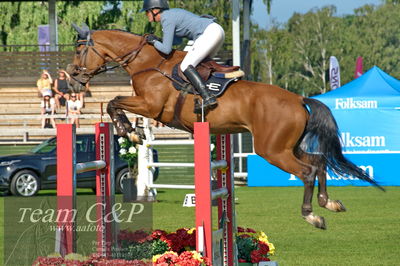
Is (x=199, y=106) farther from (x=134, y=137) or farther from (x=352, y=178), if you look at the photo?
(x=352, y=178)

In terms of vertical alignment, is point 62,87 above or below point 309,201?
above

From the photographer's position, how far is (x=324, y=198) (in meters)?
7.06

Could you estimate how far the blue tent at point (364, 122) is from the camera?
65.3ft

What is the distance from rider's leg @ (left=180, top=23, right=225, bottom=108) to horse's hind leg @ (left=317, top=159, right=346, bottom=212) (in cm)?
108

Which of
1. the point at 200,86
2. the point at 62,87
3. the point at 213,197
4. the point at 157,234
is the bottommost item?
the point at 157,234

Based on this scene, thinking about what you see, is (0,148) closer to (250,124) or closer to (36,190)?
(36,190)

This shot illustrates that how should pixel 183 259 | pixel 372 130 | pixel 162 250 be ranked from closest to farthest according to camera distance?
pixel 183 259, pixel 162 250, pixel 372 130

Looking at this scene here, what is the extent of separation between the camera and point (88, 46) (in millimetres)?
7980

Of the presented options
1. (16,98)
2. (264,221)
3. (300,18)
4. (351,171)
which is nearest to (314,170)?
(351,171)

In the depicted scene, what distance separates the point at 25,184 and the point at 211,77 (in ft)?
35.2

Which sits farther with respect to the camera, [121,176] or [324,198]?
[121,176]

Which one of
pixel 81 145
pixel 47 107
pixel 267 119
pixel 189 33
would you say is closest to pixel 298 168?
pixel 267 119

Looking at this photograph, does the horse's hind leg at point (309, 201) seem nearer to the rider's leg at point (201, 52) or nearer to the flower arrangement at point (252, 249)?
the flower arrangement at point (252, 249)

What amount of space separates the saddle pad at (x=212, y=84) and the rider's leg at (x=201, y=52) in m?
0.07
